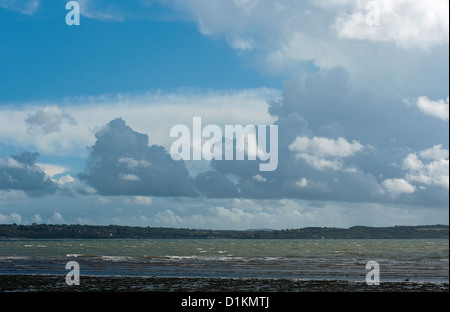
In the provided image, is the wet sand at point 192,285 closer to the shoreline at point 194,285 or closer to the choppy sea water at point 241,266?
the shoreline at point 194,285

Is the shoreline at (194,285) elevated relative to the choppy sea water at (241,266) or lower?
elevated

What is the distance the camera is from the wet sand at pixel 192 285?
1797 inches

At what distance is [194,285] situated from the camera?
4969cm

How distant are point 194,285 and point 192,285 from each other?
188 mm

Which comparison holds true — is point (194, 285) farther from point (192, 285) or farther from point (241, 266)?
point (241, 266)

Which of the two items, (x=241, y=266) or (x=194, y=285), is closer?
(x=194, y=285)

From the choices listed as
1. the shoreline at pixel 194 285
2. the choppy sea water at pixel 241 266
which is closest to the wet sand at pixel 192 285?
the shoreline at pixel 194 285

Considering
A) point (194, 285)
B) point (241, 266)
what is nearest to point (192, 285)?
point (194, 285)
